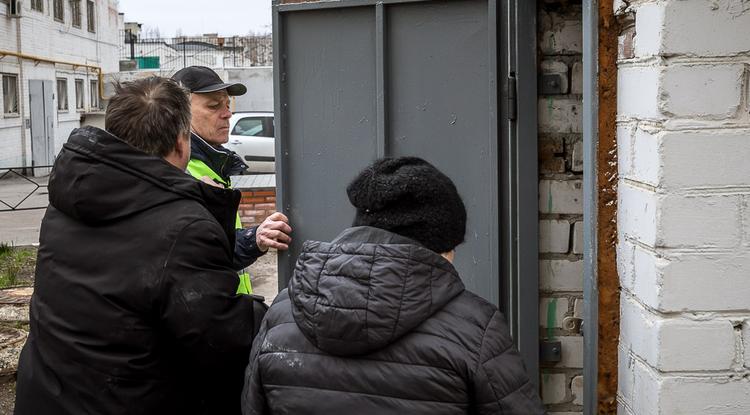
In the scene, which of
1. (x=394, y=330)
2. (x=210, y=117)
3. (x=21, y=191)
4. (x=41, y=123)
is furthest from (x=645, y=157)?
(x=41, y=123)

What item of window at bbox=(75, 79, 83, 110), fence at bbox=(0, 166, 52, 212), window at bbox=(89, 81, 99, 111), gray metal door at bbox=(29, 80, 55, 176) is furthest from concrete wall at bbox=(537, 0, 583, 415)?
window at bbox=(89, 81, 99, 111)

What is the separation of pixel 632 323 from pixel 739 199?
0.41 metres

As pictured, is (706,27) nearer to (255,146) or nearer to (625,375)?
(625,375)

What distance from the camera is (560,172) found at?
3.06 meters

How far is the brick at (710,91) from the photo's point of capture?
1.93m

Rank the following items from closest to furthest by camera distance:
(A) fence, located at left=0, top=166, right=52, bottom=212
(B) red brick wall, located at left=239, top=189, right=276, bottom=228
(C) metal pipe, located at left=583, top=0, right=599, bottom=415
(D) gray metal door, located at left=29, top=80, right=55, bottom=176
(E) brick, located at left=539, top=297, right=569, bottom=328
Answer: (C) metal pipe, located at left=583, top=0, right=599, bottom=415
(E) brick, located at left=539, top=297, right=569, bottom=328
(B) red brick wall, located at left=239, top=189, right=276, bottom=228
(A) fence, located at left=0, top=166, right=52, bottom=212
(D) gray metal door, located at left=29, top=80, right=55, bottom=176

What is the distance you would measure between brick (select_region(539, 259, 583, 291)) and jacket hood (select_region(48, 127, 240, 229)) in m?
1.36

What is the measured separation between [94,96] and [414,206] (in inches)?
1121

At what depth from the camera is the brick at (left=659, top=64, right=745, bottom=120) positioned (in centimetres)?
193

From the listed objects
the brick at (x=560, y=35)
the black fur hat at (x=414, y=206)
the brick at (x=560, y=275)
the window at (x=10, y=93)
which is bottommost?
the brick at (x=560, y=275)

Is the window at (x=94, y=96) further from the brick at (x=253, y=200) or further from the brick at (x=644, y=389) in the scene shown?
the brick at (x=644, y=389)

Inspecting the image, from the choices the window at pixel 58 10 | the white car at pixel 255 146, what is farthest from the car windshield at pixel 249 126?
the window at pixel 58 10

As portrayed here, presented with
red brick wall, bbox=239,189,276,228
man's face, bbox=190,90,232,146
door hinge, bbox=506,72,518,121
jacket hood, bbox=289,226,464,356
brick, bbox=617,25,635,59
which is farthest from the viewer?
red brick wall, bbox=239,189,276,228

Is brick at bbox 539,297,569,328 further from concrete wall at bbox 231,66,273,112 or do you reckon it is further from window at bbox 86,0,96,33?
window at bbox 86,0,96,33
